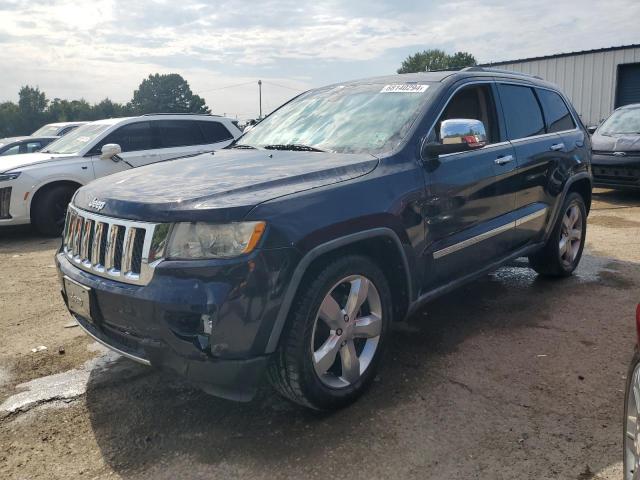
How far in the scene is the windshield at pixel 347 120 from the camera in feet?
11.3

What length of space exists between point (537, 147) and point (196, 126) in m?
6.18

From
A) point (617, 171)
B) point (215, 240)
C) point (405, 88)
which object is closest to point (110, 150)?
point (405, 88)

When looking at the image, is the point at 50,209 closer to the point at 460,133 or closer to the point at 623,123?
the point at 460,133

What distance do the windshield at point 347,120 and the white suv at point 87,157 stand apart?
3.20m

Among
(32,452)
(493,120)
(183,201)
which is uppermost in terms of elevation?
(493,120)

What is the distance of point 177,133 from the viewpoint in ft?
29.7

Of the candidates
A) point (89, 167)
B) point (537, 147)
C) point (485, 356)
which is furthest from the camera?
point (89, 167)

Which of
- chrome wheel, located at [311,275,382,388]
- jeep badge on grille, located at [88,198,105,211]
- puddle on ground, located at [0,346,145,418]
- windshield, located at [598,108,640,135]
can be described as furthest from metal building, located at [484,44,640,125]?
jeep badge on grille, located at [88,198,105,211]

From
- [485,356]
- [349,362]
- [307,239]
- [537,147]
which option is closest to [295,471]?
[349,362]

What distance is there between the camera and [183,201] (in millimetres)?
2547

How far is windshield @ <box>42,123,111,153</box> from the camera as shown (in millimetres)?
8477

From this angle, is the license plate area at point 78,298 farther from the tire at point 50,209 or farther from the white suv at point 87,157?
the tire at point 50,209

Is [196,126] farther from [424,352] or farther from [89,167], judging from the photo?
[424,352]

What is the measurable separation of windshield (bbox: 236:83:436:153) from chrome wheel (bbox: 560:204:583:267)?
224 cm
